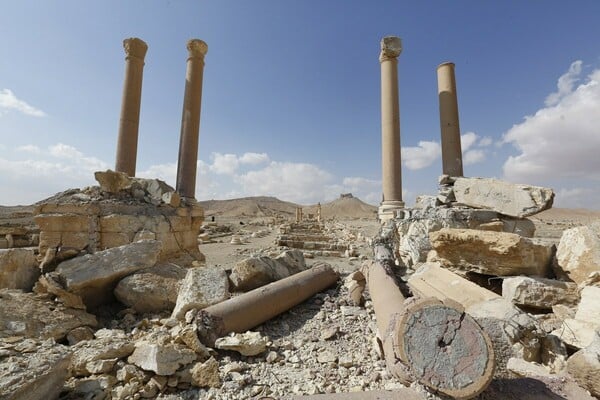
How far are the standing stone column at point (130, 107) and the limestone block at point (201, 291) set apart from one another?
272 inches

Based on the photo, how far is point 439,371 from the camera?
178 centimetres

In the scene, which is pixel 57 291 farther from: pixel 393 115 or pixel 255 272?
pixel 393 115

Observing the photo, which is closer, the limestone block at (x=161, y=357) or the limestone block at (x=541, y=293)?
the limestone block at (x=161, y=357)

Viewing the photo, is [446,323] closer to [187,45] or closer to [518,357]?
[518,357]

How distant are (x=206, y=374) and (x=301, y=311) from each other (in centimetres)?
182

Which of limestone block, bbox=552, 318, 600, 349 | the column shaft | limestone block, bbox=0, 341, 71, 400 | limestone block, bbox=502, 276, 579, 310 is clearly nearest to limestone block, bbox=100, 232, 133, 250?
limestone block, bbox=0, 341, 71, 400

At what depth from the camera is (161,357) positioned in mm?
2494

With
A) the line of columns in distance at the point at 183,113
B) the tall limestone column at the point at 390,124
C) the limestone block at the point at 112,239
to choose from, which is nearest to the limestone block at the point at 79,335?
the limestone block at the point at 112,239

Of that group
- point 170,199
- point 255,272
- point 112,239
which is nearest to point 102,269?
point 112,239

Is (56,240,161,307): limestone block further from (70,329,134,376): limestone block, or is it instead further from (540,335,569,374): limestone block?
(540,335,569,374): limestone block

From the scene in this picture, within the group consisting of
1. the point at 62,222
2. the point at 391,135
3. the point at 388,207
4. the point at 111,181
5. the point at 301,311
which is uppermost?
the point at 391,135

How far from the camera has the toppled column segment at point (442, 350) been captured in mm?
1733

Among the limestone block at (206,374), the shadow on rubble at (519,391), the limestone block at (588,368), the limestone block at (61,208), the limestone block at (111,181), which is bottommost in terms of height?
the limestone block at (206,374)

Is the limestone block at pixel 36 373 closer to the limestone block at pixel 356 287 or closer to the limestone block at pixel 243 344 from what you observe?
the limestone block at pixel 243 344
